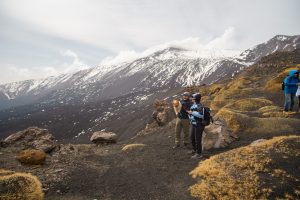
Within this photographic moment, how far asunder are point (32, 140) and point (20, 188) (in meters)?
13.7

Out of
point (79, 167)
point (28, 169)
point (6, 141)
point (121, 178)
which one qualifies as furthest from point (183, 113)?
point (6, 141)

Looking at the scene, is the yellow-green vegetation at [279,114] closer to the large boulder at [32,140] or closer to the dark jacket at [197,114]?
the dark jacket at [197,114]

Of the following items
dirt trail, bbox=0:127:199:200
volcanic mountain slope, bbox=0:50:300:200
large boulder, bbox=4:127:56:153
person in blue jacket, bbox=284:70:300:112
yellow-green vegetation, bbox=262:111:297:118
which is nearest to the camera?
volcanic mountain slope, bbox=0:50:300:200

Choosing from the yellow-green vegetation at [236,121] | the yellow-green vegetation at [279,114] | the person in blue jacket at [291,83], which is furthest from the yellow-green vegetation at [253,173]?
the yellow-green vegetation at [279,114]

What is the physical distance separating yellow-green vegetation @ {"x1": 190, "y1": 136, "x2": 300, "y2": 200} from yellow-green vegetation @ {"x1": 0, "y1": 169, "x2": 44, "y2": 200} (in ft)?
23.8

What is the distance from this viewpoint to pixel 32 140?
1000 inches

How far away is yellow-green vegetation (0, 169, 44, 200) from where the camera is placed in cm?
1204

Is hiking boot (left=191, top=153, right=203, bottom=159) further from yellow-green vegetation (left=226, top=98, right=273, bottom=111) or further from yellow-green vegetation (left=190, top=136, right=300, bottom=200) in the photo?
yellow-green vegetation (left=226, top=98, right=273, bottom=111)

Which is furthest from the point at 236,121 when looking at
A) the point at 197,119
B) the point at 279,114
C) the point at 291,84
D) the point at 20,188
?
the point at 20,188

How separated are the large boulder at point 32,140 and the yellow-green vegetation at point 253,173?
13.7 m

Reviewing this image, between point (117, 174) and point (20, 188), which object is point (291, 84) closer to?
point (117, 174)

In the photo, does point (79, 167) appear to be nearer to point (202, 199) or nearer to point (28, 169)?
point (28, 169)

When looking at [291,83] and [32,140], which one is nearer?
[291,83]

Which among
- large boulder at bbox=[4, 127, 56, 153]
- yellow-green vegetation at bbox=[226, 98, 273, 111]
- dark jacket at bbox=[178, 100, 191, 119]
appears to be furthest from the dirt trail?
yellow-green vegetation at bbox=[226, 98, 273, 111]
